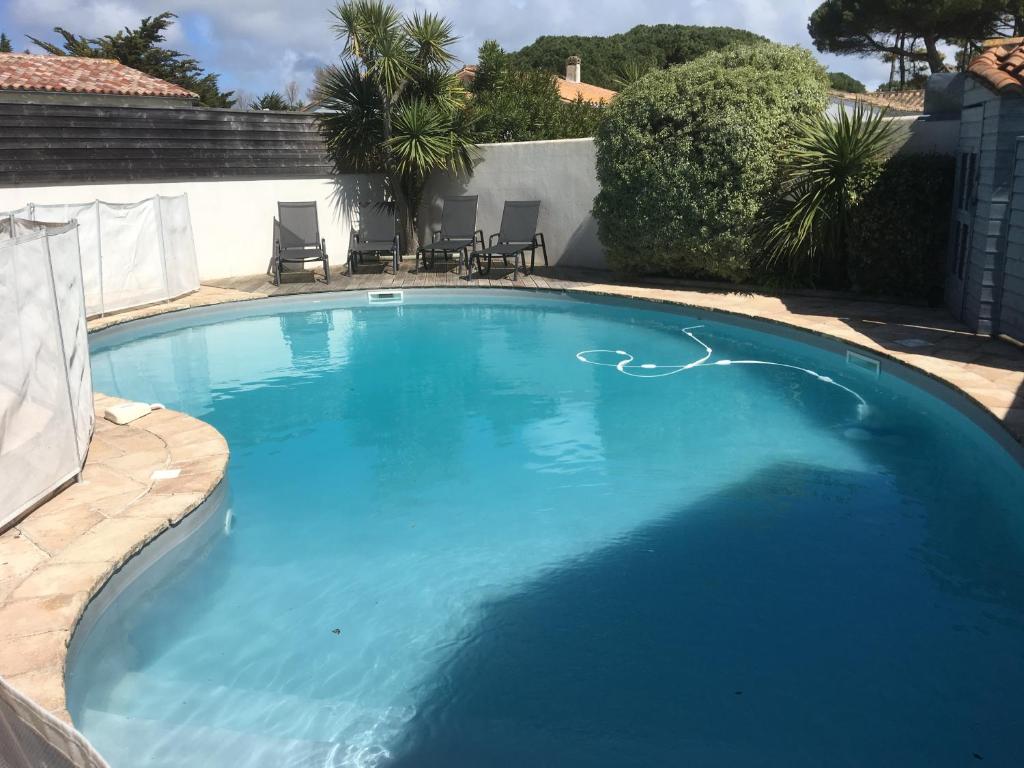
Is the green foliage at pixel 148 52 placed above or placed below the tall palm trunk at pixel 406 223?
above

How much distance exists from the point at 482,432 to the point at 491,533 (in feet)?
6.07

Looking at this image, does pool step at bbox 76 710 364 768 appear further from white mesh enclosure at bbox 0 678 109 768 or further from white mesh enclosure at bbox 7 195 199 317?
white mesh enclosure at bbox 7 195 199 317

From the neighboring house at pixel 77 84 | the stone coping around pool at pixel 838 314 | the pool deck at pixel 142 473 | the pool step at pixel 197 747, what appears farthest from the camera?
the neighboring house at pixel 77 84

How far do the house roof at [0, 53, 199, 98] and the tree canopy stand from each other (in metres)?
24.3

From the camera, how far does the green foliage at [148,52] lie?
30672 millimetres

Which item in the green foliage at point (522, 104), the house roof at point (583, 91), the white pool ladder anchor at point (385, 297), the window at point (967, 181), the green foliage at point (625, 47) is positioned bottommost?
the white pool ladder anchor at point (385, 297)

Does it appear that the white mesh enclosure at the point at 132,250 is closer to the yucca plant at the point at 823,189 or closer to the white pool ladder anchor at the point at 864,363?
the yucca plant at the point at 823,189

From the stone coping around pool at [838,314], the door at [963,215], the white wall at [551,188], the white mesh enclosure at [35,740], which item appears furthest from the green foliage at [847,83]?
the white mesh enclosure at [35,740]

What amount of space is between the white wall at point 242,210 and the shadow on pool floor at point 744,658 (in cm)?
1023

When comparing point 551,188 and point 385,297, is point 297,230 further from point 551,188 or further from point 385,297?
point 551,188

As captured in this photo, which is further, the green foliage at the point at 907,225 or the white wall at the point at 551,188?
the white wall at the point at 551,188

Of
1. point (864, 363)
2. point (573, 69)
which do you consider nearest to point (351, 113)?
point (864, 363)

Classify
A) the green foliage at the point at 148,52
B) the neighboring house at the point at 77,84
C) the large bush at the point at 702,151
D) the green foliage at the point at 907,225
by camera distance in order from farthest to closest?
the green foliage at the point at 148,52 < the neighboring house at the point at 77,84 < the large bush at the point at 702,151 < the green foliage at the point at 907,225

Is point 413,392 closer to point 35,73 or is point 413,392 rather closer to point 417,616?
point 417,616
